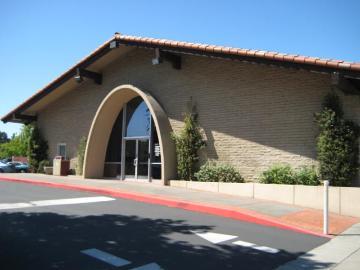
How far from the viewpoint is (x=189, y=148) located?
51.7 feet

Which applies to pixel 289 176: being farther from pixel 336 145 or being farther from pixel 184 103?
A: pixel 184 103

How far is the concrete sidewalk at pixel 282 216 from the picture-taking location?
670 centimetres

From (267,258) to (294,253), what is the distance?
651mm

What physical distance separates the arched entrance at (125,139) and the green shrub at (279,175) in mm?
4855

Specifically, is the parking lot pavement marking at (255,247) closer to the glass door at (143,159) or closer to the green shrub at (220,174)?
the green shrub at (220,174)

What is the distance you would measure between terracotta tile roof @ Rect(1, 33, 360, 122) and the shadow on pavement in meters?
5.93

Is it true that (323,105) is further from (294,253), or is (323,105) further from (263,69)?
(294,253)

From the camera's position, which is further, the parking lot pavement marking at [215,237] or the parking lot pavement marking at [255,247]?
the parking lot pavement marking at [215,237]

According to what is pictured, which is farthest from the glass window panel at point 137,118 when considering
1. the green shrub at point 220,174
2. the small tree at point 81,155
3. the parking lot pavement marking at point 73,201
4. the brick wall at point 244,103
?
the parking lot pavement marking at point 73,201

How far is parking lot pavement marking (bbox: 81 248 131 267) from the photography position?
6.00 m

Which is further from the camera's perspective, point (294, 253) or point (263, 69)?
point (263, 69)

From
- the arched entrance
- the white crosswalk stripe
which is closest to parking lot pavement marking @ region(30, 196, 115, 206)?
the white crosswalk stripe

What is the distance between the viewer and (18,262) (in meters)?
5.84

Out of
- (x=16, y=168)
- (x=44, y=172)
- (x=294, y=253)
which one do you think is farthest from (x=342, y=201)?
(x=16, y=168)
